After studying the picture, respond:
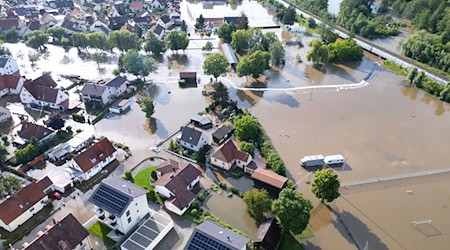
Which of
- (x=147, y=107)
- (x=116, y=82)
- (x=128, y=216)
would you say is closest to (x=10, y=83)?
(x=116, y=82)

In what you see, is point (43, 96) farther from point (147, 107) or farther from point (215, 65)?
point (215, 65)

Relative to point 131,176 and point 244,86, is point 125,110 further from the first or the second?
point 244,86

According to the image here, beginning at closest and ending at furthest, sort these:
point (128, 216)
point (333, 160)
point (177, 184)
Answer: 1. point (128, 216)
2. point (177, 184)
3. point (333, 160)

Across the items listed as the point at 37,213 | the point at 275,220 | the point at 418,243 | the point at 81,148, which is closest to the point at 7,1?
the point at 81,148

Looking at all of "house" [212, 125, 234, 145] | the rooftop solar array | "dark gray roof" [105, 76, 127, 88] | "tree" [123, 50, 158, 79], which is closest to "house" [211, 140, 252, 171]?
"house" [212, 125, 234, 145]

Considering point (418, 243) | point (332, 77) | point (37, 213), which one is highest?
point (332, 77)

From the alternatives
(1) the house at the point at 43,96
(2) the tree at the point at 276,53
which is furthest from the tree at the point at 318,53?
(1) the house at the point at 43,96

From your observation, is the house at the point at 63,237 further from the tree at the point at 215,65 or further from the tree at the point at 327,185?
the tree at the point at 215,65

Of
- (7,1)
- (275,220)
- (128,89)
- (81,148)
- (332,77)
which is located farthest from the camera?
(7,1)
